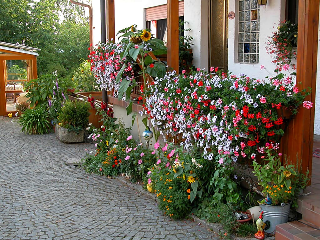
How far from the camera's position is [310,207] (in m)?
4.19

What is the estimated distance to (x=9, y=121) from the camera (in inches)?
538

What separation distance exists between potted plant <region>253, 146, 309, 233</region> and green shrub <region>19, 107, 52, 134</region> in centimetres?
813

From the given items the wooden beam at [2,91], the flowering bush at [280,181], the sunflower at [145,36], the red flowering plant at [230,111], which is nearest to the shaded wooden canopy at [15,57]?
the wooden beam at [2,91]

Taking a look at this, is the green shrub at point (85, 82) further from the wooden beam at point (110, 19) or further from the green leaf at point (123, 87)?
the green leaf at point (123, 87)

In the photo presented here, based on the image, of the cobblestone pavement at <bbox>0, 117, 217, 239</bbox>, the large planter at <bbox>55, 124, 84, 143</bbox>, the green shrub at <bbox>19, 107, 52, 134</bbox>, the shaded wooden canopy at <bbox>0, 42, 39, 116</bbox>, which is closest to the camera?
the cobblestone pavement at <bbox>0, 117, 217, 239</bbox>

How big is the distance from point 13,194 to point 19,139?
15.2 feet

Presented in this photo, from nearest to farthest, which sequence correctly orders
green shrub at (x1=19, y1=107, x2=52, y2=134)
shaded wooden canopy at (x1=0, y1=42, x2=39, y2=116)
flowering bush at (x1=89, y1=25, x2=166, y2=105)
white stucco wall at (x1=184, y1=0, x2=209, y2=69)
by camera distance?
flowering bush at (x1=89, y1=25, x2=166, y2=105)
white stucco wall at (x1=184, y1=0, x2=209, y2=69)
green shrub at (x1=19, y1=107, x2=52, y2=134)
shaded wooden canopy at (x1=0, y1=42, x2=39, y2=116)

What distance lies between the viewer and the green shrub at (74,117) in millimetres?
10305

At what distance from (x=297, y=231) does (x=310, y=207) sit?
0.27 meters

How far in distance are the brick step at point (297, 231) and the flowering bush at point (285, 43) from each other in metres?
3.54

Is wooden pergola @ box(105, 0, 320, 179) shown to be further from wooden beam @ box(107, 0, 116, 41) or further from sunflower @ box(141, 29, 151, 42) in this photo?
wooden beam @ box(107, 0, 116, 41)

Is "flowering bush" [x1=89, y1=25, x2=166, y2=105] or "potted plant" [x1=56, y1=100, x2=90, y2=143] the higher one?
"flowering bush" [x1=89, y1=25, x2=166, y2=105]

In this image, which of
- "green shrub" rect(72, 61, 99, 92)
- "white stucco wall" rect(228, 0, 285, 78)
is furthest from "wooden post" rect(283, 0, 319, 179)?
"green shrub" rect(72, 61, 99, 92)

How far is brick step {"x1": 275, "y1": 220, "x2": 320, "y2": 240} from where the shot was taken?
3975 millimetres
